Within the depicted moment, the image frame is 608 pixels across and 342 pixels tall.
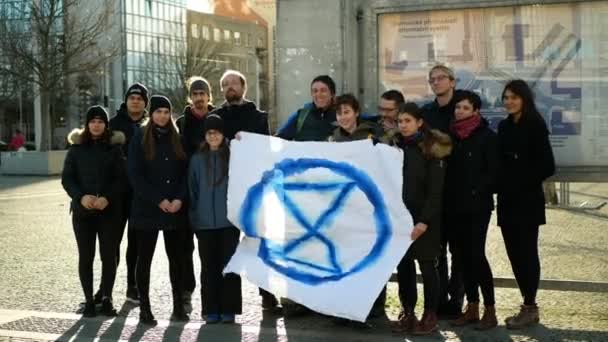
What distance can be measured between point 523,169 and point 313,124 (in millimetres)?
1910

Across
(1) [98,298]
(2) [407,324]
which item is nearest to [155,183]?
(1) [98,298]

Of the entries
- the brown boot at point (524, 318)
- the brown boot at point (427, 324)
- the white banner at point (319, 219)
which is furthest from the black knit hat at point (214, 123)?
the brown boot at point (524, 318)

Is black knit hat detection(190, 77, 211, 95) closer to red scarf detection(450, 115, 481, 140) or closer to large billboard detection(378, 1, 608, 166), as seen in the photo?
large billboard detection(378, 1, 608, 166)

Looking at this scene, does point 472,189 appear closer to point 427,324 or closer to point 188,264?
point 427,324

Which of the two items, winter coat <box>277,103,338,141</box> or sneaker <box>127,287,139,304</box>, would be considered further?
sneaker <box>127,287,139,304</box>

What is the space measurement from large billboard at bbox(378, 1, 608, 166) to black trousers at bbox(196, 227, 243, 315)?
101 inches

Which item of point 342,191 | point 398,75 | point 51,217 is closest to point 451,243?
point 342,191

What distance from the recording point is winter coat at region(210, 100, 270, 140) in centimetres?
747

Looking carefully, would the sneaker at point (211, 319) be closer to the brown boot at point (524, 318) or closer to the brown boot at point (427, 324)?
the brown boot at point (427, 324)

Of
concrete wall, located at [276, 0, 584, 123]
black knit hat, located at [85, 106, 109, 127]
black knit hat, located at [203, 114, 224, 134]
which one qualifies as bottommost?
black knit hat, located at [203, 114, 224, 134]

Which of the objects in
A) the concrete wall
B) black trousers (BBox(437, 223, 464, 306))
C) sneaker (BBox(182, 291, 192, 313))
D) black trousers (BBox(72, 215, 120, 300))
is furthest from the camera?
the concrete wall

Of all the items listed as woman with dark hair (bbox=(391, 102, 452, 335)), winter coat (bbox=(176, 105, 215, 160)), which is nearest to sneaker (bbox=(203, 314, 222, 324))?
winter coat (bbox=(176, 105, 215, 160))

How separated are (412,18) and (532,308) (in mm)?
3109

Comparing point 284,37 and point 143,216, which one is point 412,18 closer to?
point 284,37
